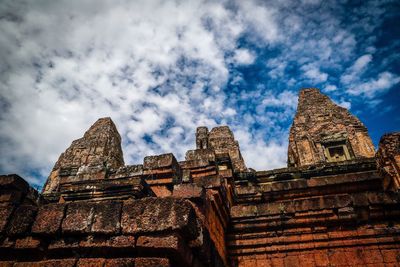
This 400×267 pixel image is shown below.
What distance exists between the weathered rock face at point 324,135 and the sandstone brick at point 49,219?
59.1 ft

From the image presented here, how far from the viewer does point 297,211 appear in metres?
4.91

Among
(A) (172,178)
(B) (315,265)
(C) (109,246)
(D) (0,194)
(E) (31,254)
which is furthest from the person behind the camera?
(A) (172,178)

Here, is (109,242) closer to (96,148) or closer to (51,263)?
(51,263)

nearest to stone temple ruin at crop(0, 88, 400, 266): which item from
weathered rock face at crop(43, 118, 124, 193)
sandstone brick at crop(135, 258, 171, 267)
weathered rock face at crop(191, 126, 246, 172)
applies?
sandstone brick at crop(135, 258, 171, 267)

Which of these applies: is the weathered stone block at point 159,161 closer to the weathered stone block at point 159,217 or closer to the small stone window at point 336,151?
the weathered stone block at point 159,217

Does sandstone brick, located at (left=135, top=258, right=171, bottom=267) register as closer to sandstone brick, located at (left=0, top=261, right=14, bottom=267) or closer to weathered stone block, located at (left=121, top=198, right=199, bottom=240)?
weathered stone block, located at (left=121, top=198, right=199, bottom=240)

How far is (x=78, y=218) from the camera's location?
2.92m

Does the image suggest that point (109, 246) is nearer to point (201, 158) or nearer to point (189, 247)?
point (189, 247)

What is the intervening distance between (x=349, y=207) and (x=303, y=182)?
4.50 ft

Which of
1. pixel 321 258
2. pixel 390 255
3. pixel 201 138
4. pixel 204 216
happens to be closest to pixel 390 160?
pixel 390 255

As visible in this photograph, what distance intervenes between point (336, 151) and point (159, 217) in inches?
784

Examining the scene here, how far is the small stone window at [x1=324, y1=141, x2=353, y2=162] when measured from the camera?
18922 mm

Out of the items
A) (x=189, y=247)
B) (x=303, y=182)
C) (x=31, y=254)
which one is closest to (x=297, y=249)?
(x=303, y=182)

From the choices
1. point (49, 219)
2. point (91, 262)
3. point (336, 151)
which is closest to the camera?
point (91, 262)
